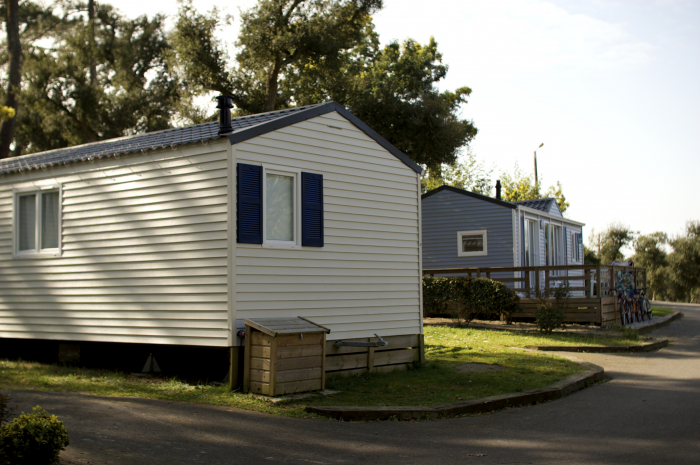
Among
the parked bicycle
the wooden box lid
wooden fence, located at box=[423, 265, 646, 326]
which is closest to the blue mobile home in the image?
wooden fence, located at box=[423, 265, 646, 326]

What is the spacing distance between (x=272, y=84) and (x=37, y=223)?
16.6m

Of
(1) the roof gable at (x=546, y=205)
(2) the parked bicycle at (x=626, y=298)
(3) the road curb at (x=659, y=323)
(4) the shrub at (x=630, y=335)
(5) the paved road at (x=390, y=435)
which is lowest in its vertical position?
(5) the paved road at (x=390, y=435)

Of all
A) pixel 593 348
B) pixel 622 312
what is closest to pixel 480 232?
pixel 622 312

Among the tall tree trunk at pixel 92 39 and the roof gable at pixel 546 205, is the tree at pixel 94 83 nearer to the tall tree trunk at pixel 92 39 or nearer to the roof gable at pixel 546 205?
the tall tree trunk at pixel 92 39

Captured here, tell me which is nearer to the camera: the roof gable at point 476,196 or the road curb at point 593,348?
the road curb at point 593,348

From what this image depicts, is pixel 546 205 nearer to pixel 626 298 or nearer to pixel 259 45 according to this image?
pixel 626 298

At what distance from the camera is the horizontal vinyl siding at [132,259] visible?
29.7ft

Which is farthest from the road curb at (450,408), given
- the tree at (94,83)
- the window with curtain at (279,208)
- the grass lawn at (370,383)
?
the tree at (94,83)

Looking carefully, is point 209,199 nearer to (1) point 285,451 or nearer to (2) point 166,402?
(2) point 166,402

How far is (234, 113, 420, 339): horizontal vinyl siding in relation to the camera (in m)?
9.26

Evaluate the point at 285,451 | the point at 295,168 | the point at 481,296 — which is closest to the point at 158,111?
the point at 481,296

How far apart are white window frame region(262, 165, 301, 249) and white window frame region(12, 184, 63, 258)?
4205 mm

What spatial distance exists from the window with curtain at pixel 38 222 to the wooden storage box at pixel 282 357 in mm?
4916

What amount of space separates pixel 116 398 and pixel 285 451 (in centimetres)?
338
